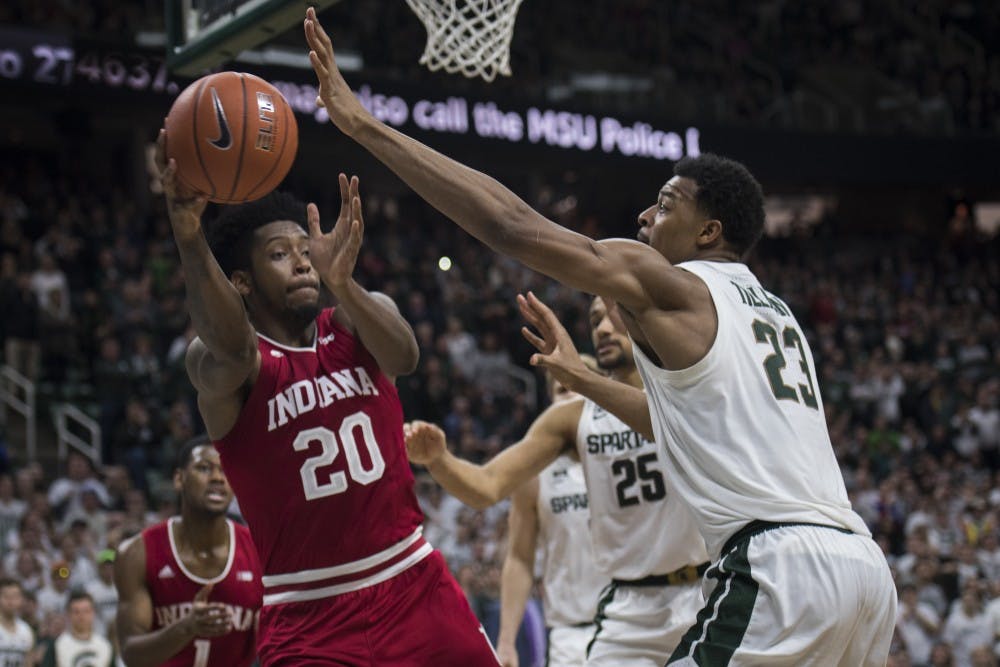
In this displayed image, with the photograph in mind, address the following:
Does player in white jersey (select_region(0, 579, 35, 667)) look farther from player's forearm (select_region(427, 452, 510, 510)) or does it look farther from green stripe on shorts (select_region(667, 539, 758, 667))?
green stripe on shorts (select_region(667, 539, 758, 667))

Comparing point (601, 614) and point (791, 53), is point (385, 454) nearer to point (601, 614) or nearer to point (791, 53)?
point (601, 614)

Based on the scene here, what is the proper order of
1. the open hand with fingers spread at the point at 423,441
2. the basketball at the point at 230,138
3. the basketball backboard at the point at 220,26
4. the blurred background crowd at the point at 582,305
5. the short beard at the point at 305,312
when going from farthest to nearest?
the blurred background crowd at the point at 582,305, the basketball backboard at the point at 220,26, the open hand with fingers spread at the point at 423,441, the short beard at the point at 305,312, the basketball at the point at 230,138

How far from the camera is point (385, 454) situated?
415 cm

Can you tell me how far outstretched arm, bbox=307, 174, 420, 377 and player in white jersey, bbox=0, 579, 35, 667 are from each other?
543 centimetres

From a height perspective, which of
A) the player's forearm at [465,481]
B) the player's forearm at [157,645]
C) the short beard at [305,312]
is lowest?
the player's forearm at [157,645]

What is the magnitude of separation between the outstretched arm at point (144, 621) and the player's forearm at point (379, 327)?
1.32m

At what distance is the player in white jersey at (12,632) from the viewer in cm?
868

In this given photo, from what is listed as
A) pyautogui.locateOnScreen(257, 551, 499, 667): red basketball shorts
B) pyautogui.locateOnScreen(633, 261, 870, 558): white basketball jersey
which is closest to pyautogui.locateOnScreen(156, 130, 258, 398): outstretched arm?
pyautogui.locateOnScreen(257, 551, 499, 667): red basketball shorts

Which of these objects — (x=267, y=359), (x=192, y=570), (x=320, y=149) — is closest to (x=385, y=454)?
(x=267, y=359)

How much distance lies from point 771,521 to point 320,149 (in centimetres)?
1729

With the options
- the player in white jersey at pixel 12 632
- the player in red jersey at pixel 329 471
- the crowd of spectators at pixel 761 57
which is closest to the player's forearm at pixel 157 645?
the player in red jersey at pixel 329 471

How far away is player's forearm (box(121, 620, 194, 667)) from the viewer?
5020mm

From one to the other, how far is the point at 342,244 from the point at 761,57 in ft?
68.4

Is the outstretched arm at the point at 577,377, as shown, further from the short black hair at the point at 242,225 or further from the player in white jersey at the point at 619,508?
the short black hair at the point at 242,225
